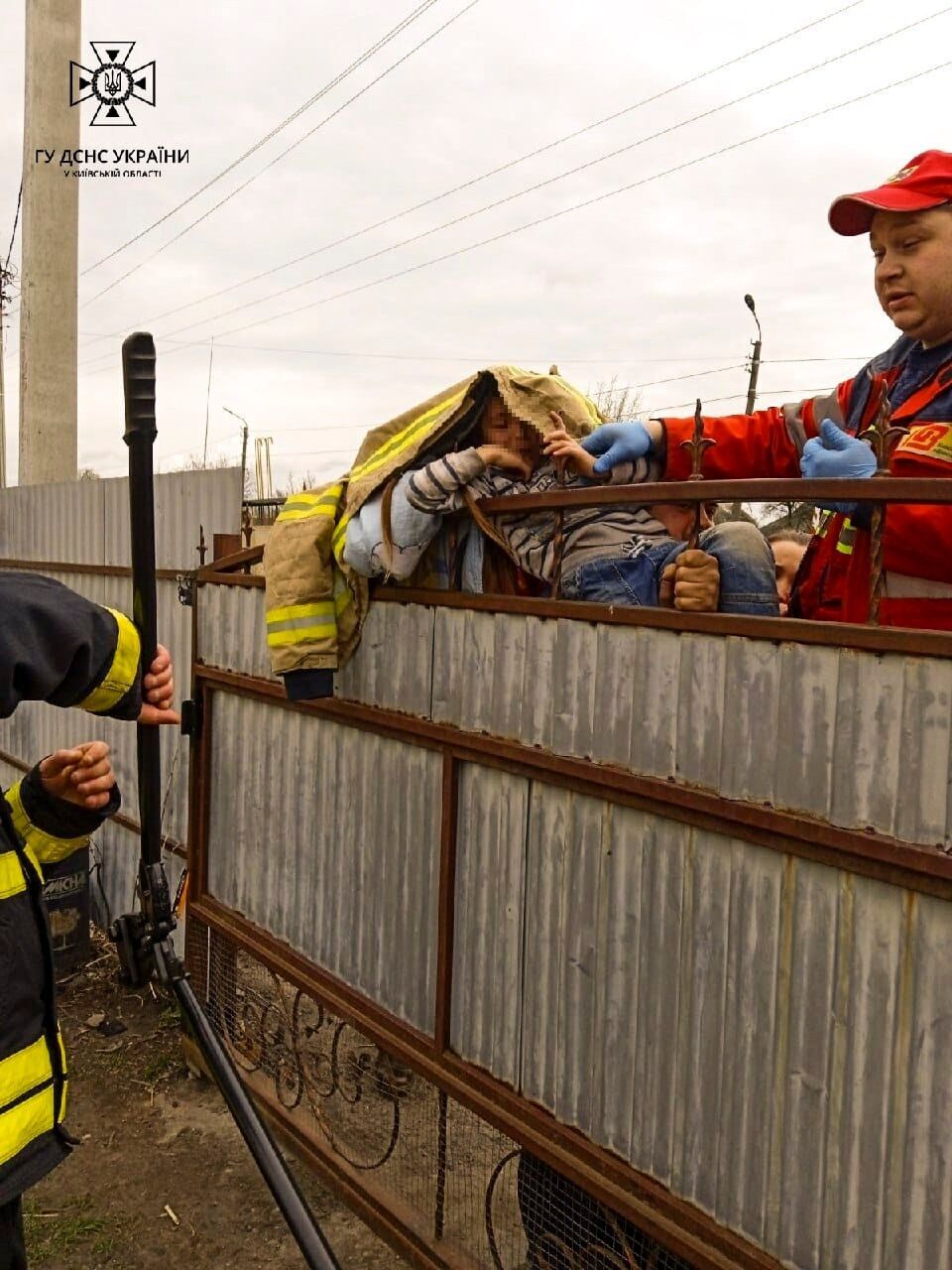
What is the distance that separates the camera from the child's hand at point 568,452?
107 inches

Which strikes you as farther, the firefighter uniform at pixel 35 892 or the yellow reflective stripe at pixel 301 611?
the yellow reflective stripe at pixel 301 611

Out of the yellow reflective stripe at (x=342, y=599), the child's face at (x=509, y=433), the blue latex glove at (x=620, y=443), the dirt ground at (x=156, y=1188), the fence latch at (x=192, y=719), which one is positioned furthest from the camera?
the fence latch at (x=192, y=719)

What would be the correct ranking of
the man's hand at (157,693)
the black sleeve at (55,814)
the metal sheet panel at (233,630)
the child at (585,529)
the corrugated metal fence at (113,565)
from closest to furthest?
1. the man's hand at (157,693)
2. the child at (585,529)
3. the black sleeve at (55,814)
4. the metal sheet panel at (233,630)
5. the corrugated metal fence at (113,565)

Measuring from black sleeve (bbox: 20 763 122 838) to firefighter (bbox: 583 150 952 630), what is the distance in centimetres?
179

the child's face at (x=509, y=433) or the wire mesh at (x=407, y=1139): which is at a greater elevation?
the child's face at (x=509, y=433)

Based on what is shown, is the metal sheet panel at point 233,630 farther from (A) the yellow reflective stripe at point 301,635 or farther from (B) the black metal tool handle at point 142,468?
(B) the black metal tool handle at point 142,468

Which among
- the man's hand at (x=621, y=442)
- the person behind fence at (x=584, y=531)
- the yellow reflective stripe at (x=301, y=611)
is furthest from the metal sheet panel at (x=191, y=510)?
the man's hand at (x=621, y=442)

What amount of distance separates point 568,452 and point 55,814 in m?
1.57

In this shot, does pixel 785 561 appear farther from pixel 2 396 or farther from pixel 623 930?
pixel 2 396

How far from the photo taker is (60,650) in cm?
196

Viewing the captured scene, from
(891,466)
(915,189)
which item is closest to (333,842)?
(891,466)

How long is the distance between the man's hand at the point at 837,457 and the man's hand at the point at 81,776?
1.68m

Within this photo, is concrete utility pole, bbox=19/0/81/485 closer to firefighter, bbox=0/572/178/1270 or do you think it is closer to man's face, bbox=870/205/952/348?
firefighter, bbox=0/572/178/1270

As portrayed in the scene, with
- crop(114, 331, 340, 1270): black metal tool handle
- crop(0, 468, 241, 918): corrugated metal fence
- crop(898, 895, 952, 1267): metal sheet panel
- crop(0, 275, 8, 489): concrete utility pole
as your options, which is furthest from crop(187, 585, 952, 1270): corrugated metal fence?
crop(0, 275, 8, 489): concrete utility pole
